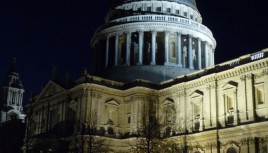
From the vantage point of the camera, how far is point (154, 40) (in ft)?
230

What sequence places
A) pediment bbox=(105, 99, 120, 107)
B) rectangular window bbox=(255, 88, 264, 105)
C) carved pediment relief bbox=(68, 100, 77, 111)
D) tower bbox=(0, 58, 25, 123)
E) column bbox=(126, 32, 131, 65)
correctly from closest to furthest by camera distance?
rectangular window bbox=(255, 88, 264, 105)
carved pediment relief bbox=(68, 100, 77, 111)
pediment bbox=(105, 99, 120, 107)
column bbox=(126, 32, 131, 65)
tower bbox=(0, 58, 25, 123)

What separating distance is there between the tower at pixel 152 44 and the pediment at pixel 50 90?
10271 millimetres

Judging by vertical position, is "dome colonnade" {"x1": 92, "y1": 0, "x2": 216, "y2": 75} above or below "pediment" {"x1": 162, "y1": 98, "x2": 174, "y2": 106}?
above

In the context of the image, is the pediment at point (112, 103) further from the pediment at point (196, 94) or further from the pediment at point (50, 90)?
the pediment at point (196, 94)

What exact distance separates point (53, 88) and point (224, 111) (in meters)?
24.5

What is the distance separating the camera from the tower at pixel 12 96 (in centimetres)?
9291

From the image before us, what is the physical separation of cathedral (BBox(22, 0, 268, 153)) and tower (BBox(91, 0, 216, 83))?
160mm

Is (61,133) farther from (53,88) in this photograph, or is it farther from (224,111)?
(224,111)

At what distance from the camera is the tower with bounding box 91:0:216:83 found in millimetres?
69125

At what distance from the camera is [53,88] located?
6309 centimetres

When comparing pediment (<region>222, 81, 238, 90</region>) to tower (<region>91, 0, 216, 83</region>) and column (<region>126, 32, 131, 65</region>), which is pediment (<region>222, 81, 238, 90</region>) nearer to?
tower (<region>91, 0, 216, 83</region>)

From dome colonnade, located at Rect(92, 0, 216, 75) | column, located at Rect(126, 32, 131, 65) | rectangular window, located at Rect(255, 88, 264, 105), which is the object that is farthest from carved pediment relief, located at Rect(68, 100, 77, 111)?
rectangular window, located at Rect(255, 88, 264, 105)

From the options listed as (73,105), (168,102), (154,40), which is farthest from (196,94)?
(154,40)

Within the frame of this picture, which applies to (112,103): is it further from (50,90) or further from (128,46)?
(128,46)
